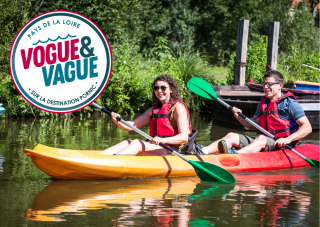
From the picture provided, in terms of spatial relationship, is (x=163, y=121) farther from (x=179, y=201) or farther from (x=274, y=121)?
(x=274, y=121)

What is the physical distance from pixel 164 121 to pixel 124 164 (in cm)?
59

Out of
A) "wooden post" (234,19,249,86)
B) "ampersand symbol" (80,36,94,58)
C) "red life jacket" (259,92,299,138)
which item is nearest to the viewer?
"ampersand symbol" (80,36,94,58)

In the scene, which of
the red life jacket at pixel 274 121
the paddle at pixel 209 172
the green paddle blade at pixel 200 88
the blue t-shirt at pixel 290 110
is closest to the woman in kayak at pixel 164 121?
the paddle at pixel 209 172

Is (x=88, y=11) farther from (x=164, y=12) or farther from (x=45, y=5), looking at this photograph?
(x=164, y=12)

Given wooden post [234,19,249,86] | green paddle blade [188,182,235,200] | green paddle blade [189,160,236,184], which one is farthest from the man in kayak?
wooden post [234,19,249,86]

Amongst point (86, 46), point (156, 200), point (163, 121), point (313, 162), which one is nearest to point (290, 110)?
point (313, 162)

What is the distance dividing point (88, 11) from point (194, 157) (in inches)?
362

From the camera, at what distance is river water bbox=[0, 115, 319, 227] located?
3.08m

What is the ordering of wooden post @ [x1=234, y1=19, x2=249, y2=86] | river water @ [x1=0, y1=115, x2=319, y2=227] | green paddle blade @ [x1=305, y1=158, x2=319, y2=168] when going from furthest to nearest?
1. wooden post @ [x1=234, y1=19, x2=249, y2=86]
2. green paddle blade @ [x1=305, y1=158, x2=319, y2=168]
3. river water @ [x1=0, y1=115, x2=319, y2=227]

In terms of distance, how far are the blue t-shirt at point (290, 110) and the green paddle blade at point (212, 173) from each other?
1.05 meters

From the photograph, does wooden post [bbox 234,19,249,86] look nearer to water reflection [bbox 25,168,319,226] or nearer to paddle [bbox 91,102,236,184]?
water reflection [bbox 25,168,319,226]

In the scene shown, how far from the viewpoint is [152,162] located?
172 inches

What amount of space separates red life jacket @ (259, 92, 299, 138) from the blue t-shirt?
0.04 meters

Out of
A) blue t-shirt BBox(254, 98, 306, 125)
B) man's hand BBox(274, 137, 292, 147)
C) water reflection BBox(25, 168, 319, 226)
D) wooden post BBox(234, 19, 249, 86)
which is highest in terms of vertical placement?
wooden post BBox(234, 19, 249, 86)
